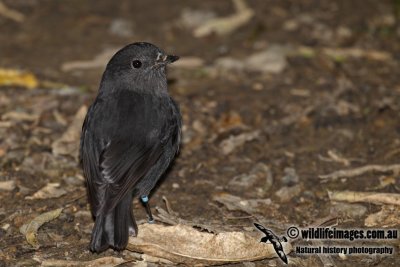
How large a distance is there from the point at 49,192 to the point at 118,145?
1.24 meters

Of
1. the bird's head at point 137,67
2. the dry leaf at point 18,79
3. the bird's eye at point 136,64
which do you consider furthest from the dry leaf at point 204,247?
the dry leaf at point 18,79

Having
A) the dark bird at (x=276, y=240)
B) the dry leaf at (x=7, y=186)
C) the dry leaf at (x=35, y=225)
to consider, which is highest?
the dry leaf at (x=7, y=186)

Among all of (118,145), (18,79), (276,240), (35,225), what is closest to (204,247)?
(276,240)

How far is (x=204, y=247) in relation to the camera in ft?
20.5

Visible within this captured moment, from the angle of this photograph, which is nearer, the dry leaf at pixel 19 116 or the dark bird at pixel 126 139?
the dark bird at pixel 126 139

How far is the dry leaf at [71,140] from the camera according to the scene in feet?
26.9

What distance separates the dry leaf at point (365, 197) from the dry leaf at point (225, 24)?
495cm

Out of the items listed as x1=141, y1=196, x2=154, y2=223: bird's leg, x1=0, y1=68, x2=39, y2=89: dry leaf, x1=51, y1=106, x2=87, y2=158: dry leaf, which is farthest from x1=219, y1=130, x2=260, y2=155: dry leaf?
x1=0, y1=68, x2=39, y2=89: dry leaf

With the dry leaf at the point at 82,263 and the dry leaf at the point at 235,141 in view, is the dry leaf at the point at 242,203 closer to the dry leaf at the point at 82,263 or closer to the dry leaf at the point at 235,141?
the dry leaf at the point at 235,141

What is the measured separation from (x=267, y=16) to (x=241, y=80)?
7.59 feet

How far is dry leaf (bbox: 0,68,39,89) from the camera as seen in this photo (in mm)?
9797

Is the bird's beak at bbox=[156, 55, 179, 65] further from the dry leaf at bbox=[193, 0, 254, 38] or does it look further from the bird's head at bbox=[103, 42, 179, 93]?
the dry leaf at bbox=[193, 0, 254, 38]

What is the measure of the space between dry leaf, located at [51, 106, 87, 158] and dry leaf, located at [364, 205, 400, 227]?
3385mm

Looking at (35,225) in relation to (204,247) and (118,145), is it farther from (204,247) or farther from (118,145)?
(204,247)
